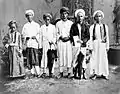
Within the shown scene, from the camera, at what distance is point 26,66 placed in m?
1.87

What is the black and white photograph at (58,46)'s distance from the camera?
1834 millimetres

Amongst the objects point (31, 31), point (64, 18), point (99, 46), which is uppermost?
point (64, 18)

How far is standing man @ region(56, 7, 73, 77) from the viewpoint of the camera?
1.83 m

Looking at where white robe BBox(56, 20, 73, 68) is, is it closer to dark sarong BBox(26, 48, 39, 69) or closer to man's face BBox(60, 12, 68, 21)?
man's face BBox(60, 12, 68, 21)

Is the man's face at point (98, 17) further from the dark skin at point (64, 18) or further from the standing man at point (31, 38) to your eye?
the standing man at point (31, 38)

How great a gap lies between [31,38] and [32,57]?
0.56 ft

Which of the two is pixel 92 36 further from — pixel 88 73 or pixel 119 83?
pixel 119 83

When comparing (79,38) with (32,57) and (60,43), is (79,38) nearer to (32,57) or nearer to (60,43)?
(60,43)

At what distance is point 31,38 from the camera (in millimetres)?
1840

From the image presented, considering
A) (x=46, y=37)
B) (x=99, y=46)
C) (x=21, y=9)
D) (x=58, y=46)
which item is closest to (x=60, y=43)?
(x=58, y=46)

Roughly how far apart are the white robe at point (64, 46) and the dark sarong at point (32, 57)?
21 centimetres

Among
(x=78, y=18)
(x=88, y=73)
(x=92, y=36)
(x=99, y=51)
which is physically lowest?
(x=88, y=73)

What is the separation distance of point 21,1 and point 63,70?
2.37ft

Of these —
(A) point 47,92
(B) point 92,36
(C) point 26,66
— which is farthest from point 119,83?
(C) point 26,66
